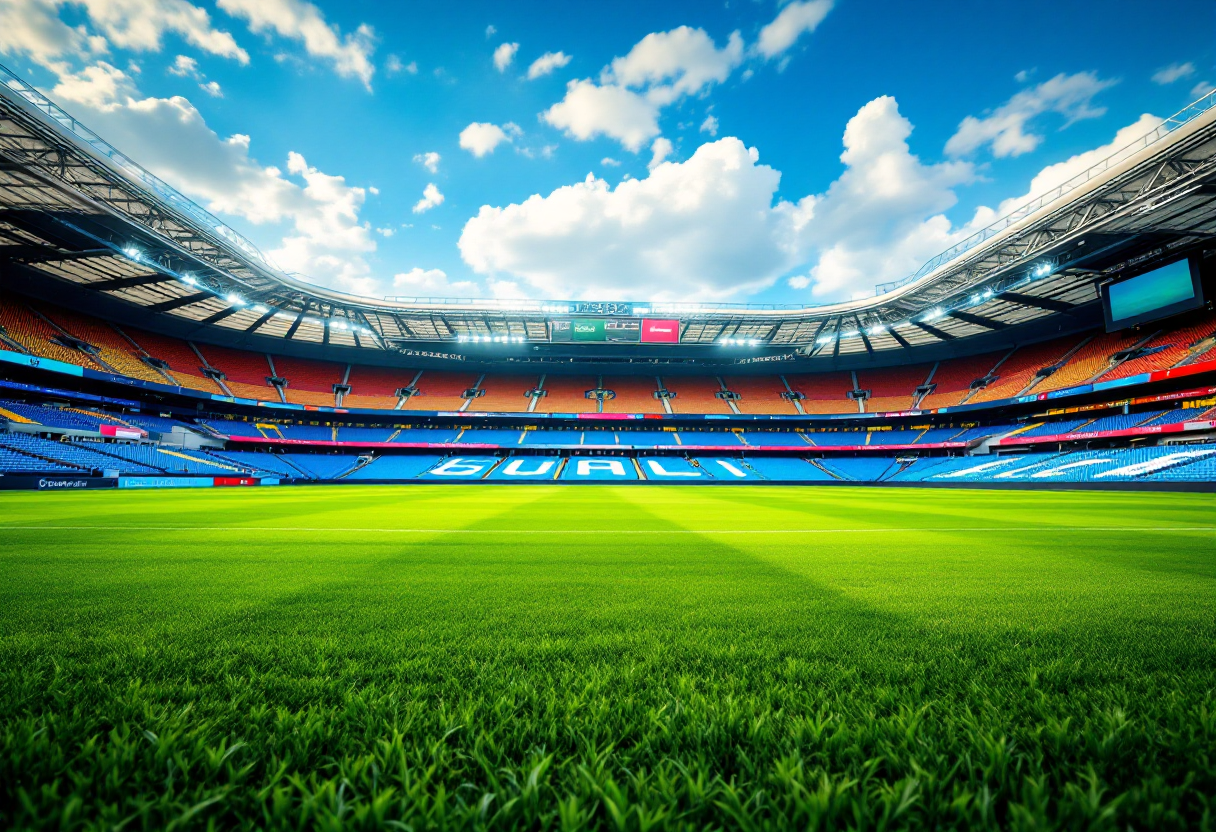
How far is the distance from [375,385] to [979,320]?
1751 inches

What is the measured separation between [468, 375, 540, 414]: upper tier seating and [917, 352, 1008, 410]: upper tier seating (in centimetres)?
3114

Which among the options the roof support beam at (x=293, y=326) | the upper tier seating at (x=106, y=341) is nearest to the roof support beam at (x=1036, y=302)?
the roof support beam at (x=293, y=326)

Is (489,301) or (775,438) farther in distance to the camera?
(775,438)

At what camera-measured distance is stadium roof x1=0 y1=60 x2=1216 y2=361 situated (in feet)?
47.5

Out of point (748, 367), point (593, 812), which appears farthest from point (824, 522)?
point (748, 367)

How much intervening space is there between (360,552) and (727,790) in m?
4.65

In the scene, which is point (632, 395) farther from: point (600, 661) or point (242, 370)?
point (600, 661)

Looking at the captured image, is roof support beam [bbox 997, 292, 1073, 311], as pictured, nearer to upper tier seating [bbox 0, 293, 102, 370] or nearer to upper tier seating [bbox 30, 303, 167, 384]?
upper tier seating [bbox 30, 303, 167, 384]

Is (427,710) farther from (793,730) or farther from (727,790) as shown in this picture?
(793,730)

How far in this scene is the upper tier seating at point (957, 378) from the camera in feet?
108

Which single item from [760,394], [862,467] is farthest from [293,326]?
[862,467]

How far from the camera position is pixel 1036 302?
25719 mm

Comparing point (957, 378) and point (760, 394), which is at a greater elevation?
point (760, 394)

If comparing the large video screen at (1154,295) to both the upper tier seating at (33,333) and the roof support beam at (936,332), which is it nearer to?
Result: the roof support beam at (936,332)
